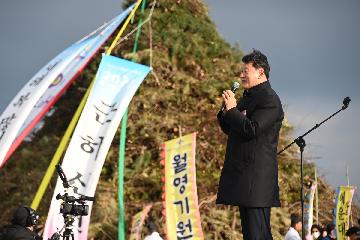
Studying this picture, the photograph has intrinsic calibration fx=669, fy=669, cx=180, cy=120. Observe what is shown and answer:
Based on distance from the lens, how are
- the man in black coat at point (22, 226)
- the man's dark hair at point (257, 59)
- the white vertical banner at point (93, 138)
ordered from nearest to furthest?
the man's dark hair at point (257, 59)
the man in black coat at point (22, 226)
the white vertical banner at point (93, 138)

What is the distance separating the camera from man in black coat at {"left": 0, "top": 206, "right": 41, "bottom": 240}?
736cm

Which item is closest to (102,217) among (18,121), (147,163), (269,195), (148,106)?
(147,163)

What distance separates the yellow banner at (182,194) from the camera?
1146cm

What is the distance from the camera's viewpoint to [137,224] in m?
13.1

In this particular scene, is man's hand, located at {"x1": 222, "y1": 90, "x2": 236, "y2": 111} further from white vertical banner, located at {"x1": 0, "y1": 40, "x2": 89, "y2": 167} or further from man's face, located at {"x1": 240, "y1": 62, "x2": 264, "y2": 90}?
white vertical banner, located at {"x1": 0, "y1": 40, "x2": 89, "y2": 167}

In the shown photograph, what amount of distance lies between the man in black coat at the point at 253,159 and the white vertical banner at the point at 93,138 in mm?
5160

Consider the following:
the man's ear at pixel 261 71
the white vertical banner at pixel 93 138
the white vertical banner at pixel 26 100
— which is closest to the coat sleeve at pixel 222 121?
the man's ear at pixel 261 71

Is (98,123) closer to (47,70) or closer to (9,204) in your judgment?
(47,70)

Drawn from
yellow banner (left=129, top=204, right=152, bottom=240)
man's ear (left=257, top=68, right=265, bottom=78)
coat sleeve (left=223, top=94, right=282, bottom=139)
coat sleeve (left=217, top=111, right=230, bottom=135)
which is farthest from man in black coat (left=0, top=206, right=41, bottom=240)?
yellow banner (left=129, top=204, right=152, bottom=240)

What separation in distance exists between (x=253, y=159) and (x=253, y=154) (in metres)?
0.03

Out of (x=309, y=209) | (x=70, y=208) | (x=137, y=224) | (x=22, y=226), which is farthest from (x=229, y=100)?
(x=309, y=209)

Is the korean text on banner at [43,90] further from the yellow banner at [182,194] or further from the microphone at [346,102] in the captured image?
the microphone at [346,102]

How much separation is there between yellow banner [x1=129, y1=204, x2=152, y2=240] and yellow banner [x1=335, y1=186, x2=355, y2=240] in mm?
4751

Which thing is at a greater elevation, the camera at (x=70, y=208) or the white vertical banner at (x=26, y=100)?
the white vertical banner at (x=26, y=100)
